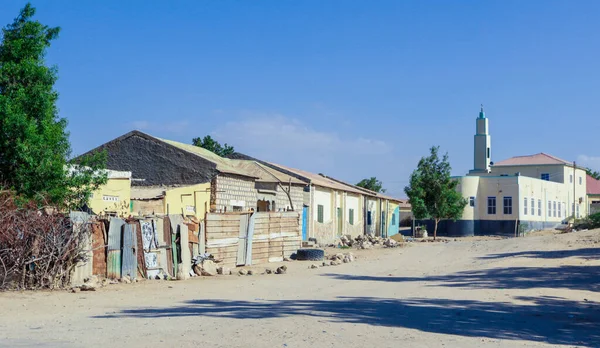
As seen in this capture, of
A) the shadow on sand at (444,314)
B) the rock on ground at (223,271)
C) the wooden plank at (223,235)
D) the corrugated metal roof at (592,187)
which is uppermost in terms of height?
the corrugated metal roof at (592,187)

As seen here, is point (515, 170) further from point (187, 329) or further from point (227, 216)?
point (187, 329)

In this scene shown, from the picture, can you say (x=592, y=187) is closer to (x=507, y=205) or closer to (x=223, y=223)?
(x=507, y=205)

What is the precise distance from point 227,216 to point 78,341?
45.2ft

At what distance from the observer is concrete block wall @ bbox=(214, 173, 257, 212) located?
101 feet

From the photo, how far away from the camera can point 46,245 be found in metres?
16.5

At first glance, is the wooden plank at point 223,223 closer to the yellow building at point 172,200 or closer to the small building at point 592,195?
the yellow building at point 172,200

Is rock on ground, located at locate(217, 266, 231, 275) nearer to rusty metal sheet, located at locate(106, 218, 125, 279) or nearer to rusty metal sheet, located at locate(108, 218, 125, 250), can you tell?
rusty metal sheet, located at locate(106, 218, 125, 279)

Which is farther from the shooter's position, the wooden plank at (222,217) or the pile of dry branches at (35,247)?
the wooden plank at (222,217)

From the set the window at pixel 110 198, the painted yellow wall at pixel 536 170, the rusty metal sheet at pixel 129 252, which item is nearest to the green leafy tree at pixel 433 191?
the painted yellow wall at pixel 536 170

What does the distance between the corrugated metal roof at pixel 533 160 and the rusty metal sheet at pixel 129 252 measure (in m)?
59.4

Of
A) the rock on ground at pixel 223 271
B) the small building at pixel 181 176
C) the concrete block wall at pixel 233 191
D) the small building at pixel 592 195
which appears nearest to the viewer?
the rock on ground at pixel 223 271

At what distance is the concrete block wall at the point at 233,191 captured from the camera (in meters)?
30.9

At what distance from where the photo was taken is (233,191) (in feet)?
106

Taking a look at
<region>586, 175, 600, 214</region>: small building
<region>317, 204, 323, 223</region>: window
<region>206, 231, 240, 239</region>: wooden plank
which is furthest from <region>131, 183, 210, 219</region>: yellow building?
<region>586, 175, 600, 214</region>: small building
